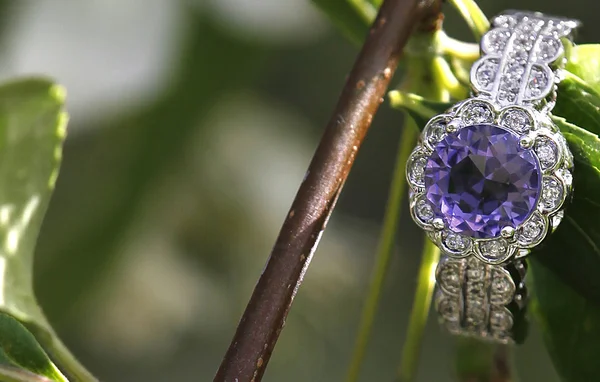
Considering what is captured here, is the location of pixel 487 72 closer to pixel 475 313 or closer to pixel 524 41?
pixel 524 41

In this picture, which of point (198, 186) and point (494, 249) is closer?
point (494, 249)

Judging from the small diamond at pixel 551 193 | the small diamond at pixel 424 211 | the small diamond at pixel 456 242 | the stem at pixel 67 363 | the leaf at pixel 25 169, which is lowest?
the stem at pixel 67 363

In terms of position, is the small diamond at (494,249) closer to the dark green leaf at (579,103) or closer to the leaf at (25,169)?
the dark green leaf at (579,103)

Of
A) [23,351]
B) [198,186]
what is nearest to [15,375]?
[23,351]

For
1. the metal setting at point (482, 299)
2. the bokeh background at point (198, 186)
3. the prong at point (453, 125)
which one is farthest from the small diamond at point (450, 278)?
the bokeh background at point (198, 186)

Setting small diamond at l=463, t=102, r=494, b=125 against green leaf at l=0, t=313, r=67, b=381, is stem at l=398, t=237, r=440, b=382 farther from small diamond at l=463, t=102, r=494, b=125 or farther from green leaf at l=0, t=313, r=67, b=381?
green leaf at l=0, t=313, r=67, b=381

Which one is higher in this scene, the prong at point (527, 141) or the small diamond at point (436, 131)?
the prong at point (527, 141)

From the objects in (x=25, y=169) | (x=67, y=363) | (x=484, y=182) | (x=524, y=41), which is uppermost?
(x=524, y=41)

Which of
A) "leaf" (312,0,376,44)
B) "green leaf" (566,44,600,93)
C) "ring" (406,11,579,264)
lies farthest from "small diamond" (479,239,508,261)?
"leaf" (312,0,376,44)
